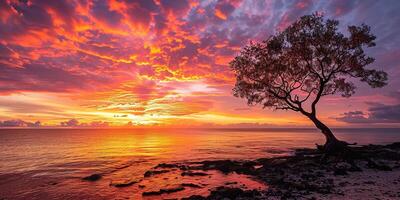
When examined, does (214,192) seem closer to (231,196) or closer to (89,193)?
(231,196)

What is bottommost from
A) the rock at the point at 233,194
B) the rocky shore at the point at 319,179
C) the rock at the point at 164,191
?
the rock at the point at 164,191

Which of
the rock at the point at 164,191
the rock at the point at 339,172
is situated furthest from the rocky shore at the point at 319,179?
the rock at the point at 164,191

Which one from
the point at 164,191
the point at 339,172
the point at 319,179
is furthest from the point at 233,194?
the point at 339,172

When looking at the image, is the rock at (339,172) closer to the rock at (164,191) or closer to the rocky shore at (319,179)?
the rocky shore at (319,179)

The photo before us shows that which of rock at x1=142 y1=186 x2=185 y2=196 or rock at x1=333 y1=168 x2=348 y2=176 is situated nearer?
rock at x1=142 y1=186 x2=185 y2=196

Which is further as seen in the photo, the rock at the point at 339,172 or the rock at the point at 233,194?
the rock at the point at 339,172

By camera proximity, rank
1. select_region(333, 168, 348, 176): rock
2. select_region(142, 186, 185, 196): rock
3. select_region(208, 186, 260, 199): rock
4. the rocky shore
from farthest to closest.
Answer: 1. select_region(333, 168, 348, 176): rock
2. select_region(142, 186, 185, 196): rock
3. select_region(208, 186, 260, 199): rock
4. the rocky shore

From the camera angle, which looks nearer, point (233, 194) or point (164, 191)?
point (233, 194)

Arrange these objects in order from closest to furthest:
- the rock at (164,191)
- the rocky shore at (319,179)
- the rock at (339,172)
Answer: the rocky shore at (319,179) → the rock at (164,191) → the rock at (339,172)

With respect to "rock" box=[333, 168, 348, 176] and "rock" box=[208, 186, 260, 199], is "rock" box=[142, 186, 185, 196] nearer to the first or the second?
"rock" box=[208, 186, 260, 199]

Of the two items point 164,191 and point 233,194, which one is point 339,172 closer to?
point 233,194

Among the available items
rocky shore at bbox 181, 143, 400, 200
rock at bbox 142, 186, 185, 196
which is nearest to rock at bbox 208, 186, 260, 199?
rocky shore at bbox 181, 143, 400, 200

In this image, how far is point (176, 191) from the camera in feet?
76.3

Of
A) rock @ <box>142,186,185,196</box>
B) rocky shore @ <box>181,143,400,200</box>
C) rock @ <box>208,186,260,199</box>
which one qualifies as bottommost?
rock @ <box>142,186,185,196</box>
